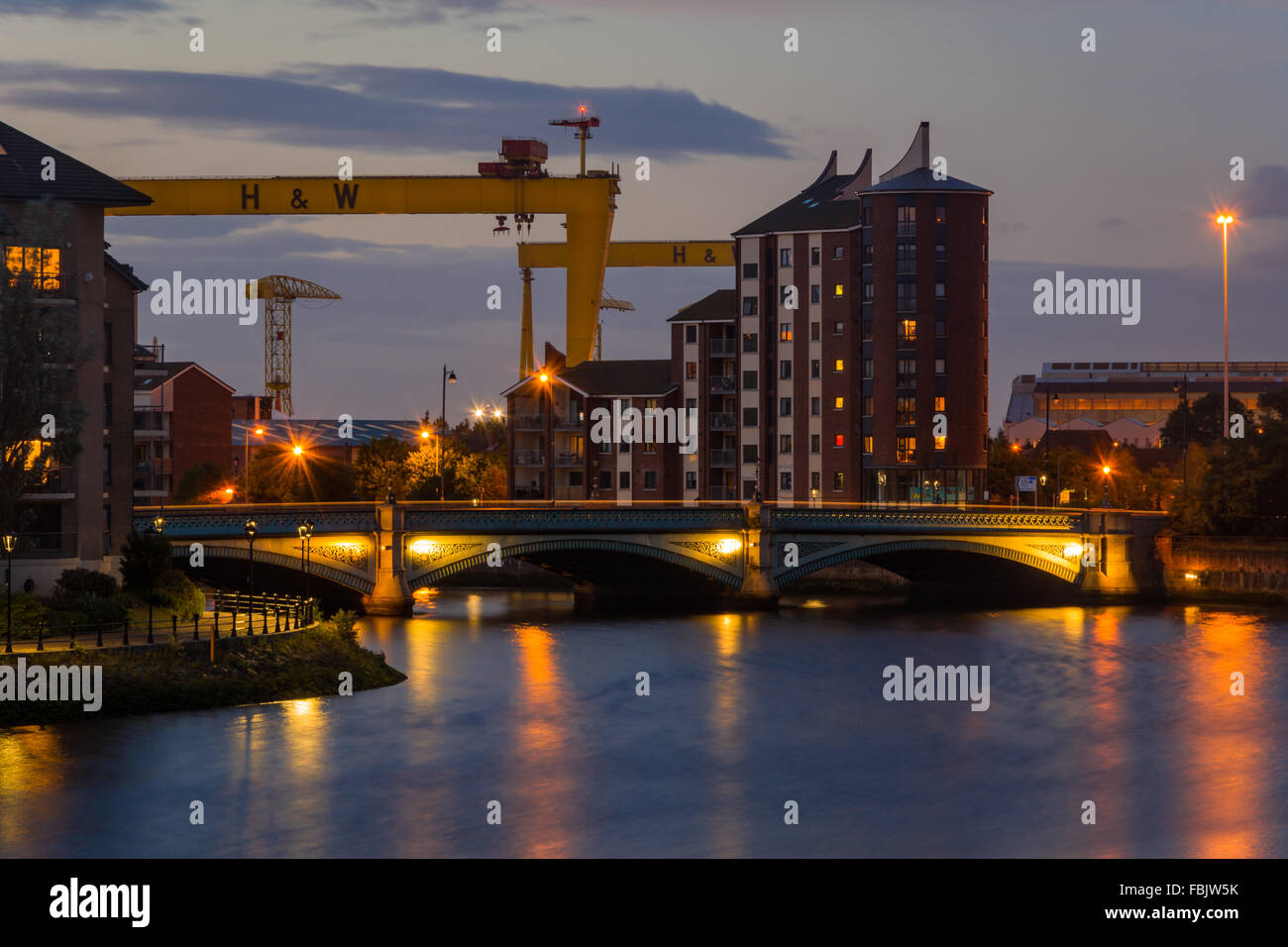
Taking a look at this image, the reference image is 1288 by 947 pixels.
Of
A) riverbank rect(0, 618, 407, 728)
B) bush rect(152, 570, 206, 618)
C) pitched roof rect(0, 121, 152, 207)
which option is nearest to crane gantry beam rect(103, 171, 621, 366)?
pitched roof rect(0, 121, 152, 207)

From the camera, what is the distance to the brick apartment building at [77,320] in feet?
178

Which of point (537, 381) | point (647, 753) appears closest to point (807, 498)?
point (537, 381)

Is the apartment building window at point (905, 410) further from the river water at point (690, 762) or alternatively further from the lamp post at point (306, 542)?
the lamp post at point (306, 542)

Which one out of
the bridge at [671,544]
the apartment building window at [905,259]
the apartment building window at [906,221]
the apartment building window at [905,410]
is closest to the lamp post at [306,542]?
the bridge at [671,544]

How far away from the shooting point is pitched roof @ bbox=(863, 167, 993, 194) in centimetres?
10812

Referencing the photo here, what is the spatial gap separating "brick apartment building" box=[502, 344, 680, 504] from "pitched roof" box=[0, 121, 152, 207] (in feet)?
208

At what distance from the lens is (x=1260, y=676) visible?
60469 millimetres

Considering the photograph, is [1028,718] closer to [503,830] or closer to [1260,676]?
[1260,676]

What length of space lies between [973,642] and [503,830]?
130ft

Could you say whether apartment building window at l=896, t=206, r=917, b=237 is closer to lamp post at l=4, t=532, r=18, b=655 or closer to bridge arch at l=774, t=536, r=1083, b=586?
bridge arch at l=774, t=536, r=1083, b=586

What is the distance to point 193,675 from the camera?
1837 inches

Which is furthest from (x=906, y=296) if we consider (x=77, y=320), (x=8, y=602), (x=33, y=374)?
(x=8, y=602)

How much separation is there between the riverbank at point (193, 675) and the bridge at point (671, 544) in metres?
19.1

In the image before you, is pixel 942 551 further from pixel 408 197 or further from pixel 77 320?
pixel 77 320
